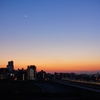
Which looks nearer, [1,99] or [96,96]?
[1,99]

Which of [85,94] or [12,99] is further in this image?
[85,94]

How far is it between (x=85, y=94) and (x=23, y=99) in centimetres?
3091

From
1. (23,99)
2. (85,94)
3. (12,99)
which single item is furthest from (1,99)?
(85,94)

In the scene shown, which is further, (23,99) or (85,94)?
(85,94)

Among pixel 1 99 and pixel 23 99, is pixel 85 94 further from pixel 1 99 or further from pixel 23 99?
pixel 1 99

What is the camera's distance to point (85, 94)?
81250 millimetres

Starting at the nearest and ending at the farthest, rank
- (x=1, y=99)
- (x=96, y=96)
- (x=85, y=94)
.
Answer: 1. (x=1, y=99)
2. (x=96, y=96)
3. (x=85, y=94)

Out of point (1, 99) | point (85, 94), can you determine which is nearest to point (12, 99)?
point (1, 99)

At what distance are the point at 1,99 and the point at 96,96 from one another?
42435mm

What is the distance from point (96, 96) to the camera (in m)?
75.3

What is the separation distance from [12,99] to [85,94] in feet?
116

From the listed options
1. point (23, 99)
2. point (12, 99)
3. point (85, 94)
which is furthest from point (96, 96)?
point (12, 99)

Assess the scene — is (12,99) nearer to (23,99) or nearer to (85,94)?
(23,99)

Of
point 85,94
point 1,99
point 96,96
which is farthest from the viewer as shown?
point 85,94
